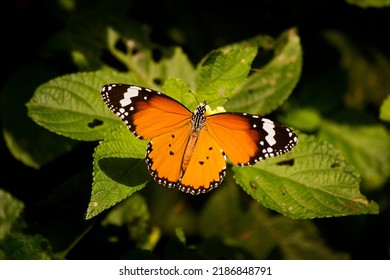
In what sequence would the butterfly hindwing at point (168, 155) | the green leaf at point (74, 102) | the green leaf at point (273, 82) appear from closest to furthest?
the butterfly hindwing at point (168, 155) → the green leaf at point (74, 102) → the green leaf at point (273, 82)

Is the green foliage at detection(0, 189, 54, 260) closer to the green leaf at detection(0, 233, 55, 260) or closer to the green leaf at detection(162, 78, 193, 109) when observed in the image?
the green leaf at detection(0, 233, 55, 260)

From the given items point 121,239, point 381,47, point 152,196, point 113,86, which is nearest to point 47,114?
point 113,86

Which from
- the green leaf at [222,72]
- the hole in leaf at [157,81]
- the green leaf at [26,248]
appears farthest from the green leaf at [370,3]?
the green leaf at [26,248]

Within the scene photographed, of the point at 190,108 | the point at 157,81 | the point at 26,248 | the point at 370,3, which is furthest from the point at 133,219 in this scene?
the point at 370,3

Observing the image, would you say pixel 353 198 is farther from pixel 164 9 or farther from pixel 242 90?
pixel 164 9

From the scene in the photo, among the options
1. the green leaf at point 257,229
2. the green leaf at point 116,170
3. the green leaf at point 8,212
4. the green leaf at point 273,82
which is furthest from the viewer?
the green leaf at point 257,229

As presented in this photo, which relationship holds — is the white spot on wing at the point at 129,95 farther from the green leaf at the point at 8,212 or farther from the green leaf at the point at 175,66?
the green leaf at the point at 8,212

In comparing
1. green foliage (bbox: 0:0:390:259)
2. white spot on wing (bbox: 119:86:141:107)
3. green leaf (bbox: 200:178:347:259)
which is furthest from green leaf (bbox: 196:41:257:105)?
green leaf (bbox: 200:178:347:259)
